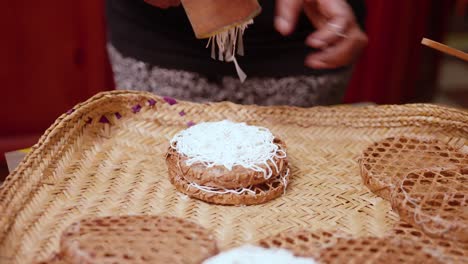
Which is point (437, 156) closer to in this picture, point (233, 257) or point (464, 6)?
point (233, 257)

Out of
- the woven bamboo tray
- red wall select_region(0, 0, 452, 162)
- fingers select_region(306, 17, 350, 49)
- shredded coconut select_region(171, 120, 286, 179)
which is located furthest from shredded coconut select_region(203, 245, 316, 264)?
red wall select_region(0, 0, 452, 162)

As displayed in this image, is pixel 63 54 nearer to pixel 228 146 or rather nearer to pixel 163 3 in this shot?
pixel 163 3

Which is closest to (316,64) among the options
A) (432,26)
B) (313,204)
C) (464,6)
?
(313,204)

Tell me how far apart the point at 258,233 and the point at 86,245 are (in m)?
0.30

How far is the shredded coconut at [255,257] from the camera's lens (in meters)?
0.82

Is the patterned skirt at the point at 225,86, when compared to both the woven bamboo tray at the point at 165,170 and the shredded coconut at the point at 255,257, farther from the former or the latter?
the shredded coconut at the point at 255,257

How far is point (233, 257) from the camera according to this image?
2.72 feet

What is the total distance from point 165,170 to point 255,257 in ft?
1.30

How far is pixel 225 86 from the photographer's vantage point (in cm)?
143

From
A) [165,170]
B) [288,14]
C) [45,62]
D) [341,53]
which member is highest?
[288,14]

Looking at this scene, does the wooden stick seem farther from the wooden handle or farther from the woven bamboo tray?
the wooden handle

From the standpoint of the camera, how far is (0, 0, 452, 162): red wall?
2.32 metres

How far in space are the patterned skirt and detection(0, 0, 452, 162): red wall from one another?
99cm

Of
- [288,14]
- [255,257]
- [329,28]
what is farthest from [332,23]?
[255,257]
